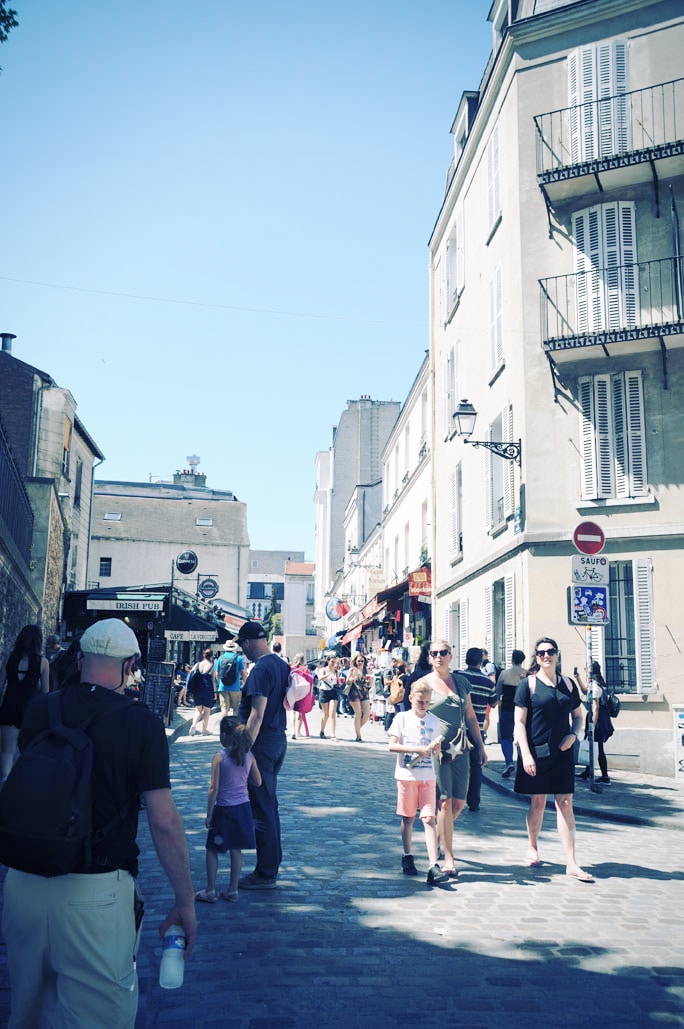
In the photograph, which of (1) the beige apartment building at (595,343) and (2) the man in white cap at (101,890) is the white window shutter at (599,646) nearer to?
(1) the beige apartment building at (595,343)

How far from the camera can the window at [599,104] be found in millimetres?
16516

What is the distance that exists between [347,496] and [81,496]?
87.6ft

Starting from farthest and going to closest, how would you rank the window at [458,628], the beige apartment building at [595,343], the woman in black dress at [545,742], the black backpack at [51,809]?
the window at [458,628] < the beige apartment building at [595,343] < the woman in black dress at [545,742] < the black backpack at [51,809]

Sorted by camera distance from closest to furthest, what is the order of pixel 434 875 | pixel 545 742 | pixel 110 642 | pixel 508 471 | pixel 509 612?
pixel 110 642 < pixel 434 875 < pixel 545 742 < pixel 509 612 < pixel 508 471

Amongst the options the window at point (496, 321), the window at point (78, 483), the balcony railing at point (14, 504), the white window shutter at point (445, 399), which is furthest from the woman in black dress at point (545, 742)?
the window at point (78, 483)

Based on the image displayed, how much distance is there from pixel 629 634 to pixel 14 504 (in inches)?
390

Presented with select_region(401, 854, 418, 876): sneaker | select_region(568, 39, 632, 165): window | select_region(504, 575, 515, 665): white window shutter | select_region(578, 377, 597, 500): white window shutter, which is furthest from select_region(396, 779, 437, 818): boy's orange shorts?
select_region(568, 39, 632, 165): window

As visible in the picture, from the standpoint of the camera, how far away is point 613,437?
52.1ft

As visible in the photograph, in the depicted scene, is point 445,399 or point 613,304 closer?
point 613,304

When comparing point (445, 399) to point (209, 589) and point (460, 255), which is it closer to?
point (460, 255)

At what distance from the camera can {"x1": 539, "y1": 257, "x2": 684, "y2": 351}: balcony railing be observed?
15.5 metres

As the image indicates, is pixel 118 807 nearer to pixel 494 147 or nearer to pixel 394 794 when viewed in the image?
pixel 394 794

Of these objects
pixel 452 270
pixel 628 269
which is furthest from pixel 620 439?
pixel 452 270

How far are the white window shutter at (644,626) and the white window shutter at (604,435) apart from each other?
140cm
